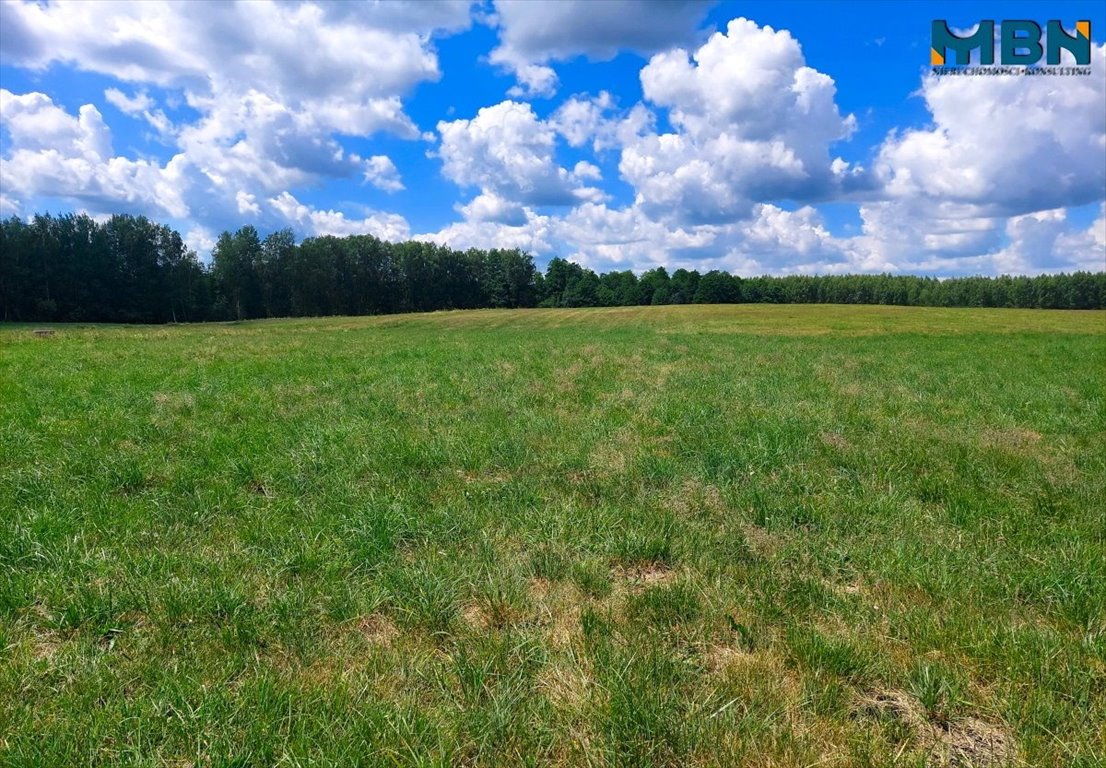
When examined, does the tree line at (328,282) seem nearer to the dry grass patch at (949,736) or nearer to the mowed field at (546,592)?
the mowed field at (546,592)

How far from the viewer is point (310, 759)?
263cm

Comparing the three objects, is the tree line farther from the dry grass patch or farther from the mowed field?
the dry grass patch

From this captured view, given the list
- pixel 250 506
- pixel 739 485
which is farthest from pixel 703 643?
pixel 250 506

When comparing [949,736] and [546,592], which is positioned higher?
[546,592]

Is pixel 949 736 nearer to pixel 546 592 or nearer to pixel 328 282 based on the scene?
pixel 546 592

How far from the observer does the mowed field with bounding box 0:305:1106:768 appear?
9.36 ft

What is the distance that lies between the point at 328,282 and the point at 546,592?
114592 millimetres

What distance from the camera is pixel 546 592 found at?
13.9 feet

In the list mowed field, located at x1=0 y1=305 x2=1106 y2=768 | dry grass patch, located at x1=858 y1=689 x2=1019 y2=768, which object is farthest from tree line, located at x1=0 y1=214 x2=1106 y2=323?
dry grass patch, located at x1=858 y1=689 x2=1019 y2=768

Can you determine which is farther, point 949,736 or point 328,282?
point 328,282

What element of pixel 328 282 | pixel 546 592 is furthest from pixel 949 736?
pixel 328 282

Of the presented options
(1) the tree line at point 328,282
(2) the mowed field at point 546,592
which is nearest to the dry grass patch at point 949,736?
(2) the mowed field at point 546,592

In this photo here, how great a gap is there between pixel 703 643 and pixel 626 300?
142 m

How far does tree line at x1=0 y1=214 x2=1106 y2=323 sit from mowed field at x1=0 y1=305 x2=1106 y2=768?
92.3 meters
